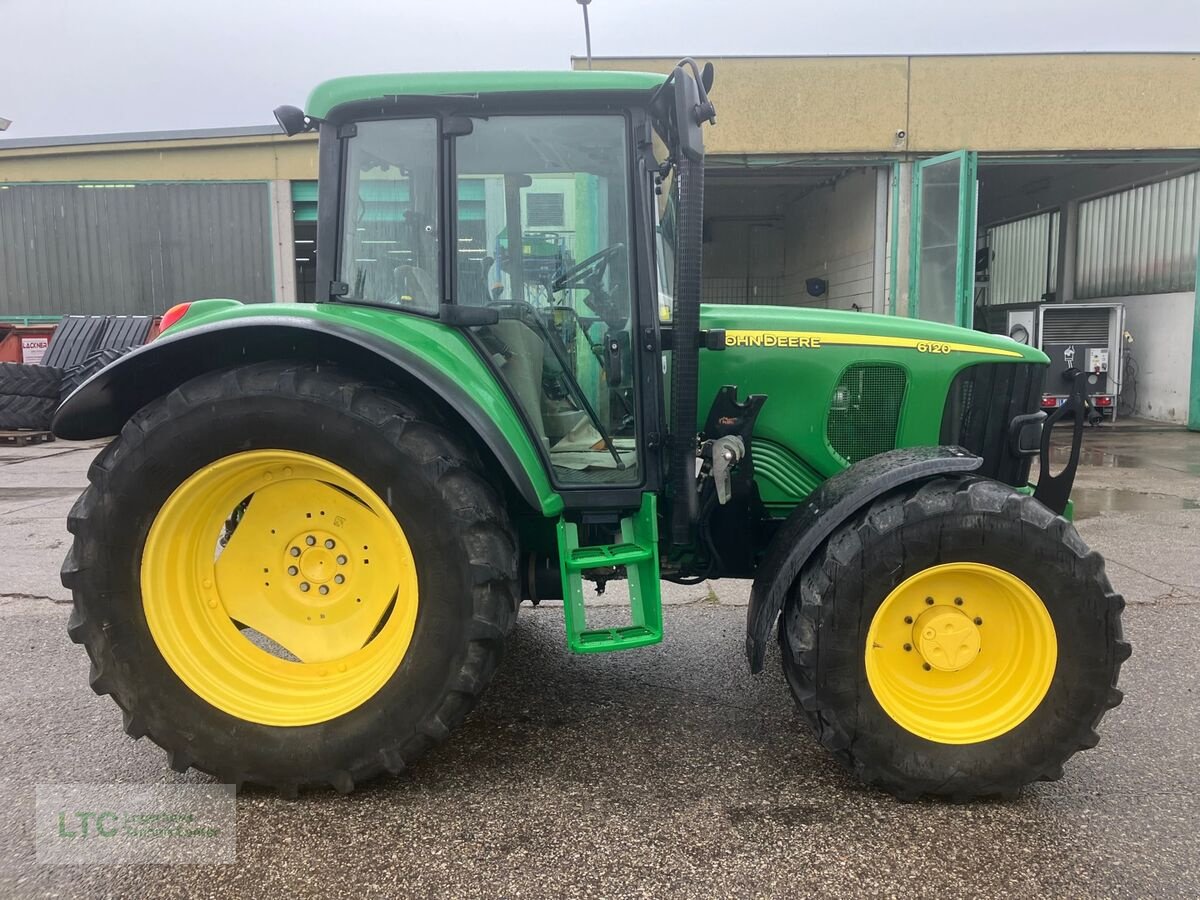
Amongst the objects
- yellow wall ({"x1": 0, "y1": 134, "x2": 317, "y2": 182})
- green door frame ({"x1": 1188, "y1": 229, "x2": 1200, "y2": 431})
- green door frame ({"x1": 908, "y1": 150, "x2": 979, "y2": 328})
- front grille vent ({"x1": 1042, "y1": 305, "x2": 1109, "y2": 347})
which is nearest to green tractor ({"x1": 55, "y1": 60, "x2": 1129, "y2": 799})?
green door frame ({"x1": 908, "y1": 150, "x2": 979, "y2": 328})

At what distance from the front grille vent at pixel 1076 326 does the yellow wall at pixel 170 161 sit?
11.5 meters

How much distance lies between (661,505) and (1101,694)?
1.42 m

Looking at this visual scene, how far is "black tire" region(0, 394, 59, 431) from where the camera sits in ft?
37.0

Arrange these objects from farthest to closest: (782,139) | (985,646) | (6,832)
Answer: (782,139) → (985,646) → (6,832)

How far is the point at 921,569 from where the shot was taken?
2.45 m

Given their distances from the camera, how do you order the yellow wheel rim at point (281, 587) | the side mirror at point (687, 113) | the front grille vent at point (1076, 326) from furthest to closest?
the front grille vent at point (1076, 326), the yellow wheel rim at point (281, 587), the side mirror at point (687, 113)

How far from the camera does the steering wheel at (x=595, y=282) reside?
2713 mm

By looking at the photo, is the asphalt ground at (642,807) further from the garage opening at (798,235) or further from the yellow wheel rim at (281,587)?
the garage opening at (798,235)

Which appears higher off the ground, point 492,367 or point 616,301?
point 616,301

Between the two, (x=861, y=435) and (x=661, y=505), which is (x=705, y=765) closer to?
(x=661, y=505)

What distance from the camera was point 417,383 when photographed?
2592mm

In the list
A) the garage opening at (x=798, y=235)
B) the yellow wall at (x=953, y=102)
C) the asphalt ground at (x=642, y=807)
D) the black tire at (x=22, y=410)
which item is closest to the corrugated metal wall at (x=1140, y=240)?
the yellow wall at (x=953, y=102)

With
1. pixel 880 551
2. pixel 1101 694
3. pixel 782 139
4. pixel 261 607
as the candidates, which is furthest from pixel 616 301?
pixel 782 139

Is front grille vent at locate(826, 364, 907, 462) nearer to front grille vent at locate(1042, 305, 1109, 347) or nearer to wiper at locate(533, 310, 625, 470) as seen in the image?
wiper at locate(533, 310, 625, 470)
